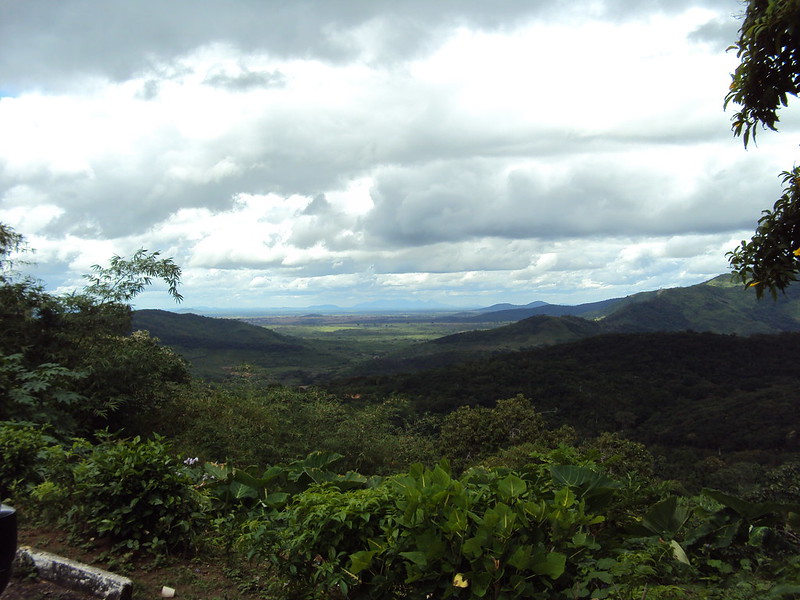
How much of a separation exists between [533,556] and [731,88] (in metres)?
3.54

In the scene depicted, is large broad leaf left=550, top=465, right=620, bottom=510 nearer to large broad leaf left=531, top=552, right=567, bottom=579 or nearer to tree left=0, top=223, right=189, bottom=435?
large broad leaf left=531, top=552, right=567, bottom=579

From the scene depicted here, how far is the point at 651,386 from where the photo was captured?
235ft

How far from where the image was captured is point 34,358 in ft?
27.4

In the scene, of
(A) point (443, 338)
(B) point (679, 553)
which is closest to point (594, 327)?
(A) point (443, 338)

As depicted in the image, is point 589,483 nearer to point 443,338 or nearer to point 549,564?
point 549,564

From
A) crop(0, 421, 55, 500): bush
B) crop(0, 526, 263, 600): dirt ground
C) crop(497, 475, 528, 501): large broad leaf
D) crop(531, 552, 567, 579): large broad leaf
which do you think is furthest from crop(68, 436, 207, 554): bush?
crop(531, 552, 567, 579): large broad leaf

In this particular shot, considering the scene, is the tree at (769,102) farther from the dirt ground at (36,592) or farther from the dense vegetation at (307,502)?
the dirt ground at (36,592)

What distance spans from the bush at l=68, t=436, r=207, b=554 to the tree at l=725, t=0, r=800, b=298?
15.6 feet

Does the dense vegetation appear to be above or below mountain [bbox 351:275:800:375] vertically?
above

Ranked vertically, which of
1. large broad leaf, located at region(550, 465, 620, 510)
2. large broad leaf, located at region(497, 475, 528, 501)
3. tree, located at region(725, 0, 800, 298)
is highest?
tree, located at region(725, 0, 800, 298)

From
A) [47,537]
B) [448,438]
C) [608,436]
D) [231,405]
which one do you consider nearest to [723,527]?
[47,537]

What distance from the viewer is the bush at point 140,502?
4.04 metres

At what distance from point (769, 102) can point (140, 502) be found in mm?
5591

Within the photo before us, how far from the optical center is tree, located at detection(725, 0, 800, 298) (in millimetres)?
3445
